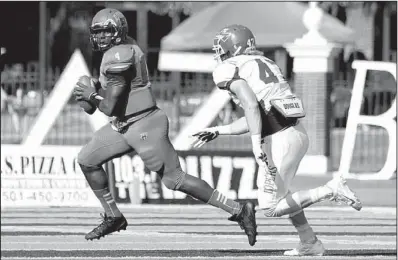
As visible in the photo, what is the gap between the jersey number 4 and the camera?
10.9 meters

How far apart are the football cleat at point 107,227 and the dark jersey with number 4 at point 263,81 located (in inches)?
54.8

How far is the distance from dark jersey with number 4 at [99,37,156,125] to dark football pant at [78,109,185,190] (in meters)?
0.09

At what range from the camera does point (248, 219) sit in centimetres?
1113

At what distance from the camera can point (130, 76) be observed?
36.7ft

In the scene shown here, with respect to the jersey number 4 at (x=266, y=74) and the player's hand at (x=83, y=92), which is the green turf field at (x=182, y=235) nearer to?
the player's hand at (x=83, y=92)

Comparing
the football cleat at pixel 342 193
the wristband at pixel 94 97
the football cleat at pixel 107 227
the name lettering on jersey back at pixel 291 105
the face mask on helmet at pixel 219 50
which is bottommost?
the football cleat at pixel 107 227

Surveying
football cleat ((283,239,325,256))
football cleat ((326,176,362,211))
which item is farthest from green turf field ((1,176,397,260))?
football cleat ((326,176,362,211))

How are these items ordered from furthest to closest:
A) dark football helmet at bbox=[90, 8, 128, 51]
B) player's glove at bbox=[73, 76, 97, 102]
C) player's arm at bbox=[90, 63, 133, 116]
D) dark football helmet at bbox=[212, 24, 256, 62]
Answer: player's glove at bbox=[73, 76, 97, 102]
dark football helmet at bbox=[90, 8, 128, 51]
player's arm at bbox=[90, 63, 133, 116]
dark football helmet at bbox=[212, 24, 256, 62]

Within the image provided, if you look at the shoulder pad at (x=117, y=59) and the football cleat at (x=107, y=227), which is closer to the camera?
the shoulder pad at (x=117, y=59)

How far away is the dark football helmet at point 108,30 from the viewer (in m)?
11.2

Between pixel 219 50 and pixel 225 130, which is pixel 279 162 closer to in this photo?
pixel 225 130

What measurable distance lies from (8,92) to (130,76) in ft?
36.4

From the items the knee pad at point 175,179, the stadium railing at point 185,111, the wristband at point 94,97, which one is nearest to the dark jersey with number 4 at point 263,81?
the knee pad at point 175,179

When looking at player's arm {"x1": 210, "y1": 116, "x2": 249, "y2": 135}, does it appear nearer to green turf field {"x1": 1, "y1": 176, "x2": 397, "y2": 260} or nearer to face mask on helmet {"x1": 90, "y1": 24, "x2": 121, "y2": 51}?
green turf field {"x1": 1, "y1": 176, "x2": 397, "y2": 260}
